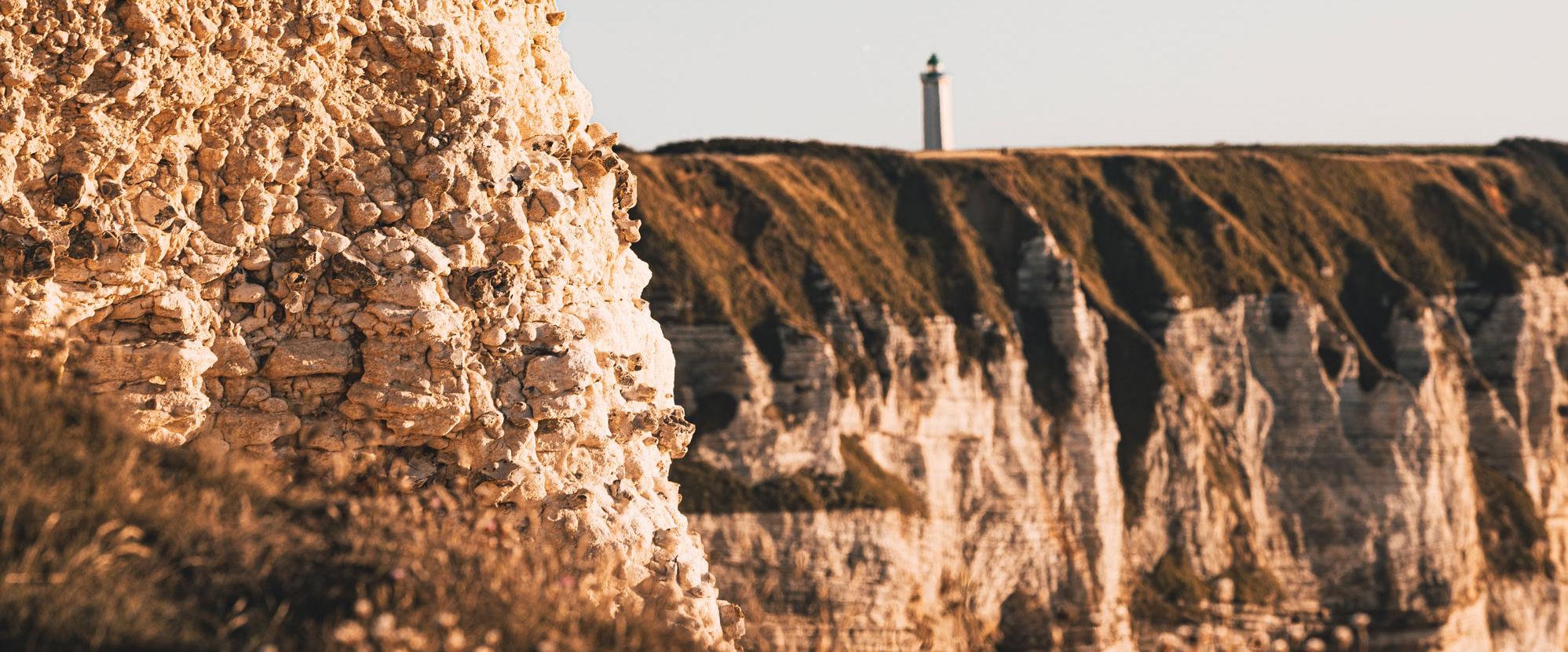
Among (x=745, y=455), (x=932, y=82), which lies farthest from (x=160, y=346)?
(x=932, y=82)

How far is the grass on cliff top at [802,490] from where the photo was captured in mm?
58188

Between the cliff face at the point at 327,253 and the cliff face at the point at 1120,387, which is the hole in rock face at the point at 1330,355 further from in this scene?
the cliff face at the point at 327,253

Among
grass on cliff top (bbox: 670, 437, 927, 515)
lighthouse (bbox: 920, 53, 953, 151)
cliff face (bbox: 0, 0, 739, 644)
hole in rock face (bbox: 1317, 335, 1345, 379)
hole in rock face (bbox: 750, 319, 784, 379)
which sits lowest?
cliff face (bbox: 0, 0, 739, 644)

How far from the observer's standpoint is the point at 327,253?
12.2m

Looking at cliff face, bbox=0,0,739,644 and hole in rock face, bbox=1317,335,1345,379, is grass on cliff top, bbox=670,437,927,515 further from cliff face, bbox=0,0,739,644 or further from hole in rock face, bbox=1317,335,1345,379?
cliff face, bbox=0,0,739,644

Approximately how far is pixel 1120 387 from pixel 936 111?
38438 mm

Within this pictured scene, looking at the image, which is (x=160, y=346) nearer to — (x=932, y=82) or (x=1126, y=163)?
(x=1126, y=163)

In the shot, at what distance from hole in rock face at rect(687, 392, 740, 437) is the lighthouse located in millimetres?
53504

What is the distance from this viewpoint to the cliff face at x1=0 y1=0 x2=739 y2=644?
11.3 meters

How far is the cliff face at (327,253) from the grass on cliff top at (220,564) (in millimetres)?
1743

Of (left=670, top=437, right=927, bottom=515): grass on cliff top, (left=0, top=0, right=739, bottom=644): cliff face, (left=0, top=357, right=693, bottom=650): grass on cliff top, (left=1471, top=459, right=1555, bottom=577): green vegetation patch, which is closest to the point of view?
(left=0, top=357, right=693, bottom=650): grass on cliff top

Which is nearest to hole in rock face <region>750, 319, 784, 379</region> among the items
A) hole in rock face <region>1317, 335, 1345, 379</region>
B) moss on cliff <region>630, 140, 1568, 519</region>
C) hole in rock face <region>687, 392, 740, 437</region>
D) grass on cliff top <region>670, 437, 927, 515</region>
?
moss on cliff <region>630, 140, 1568, 519</region>

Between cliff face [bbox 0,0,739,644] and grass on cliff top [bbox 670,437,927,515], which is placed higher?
grass on cliff top [bbox 670,437,927,515]

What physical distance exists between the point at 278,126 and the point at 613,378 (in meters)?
3.07
